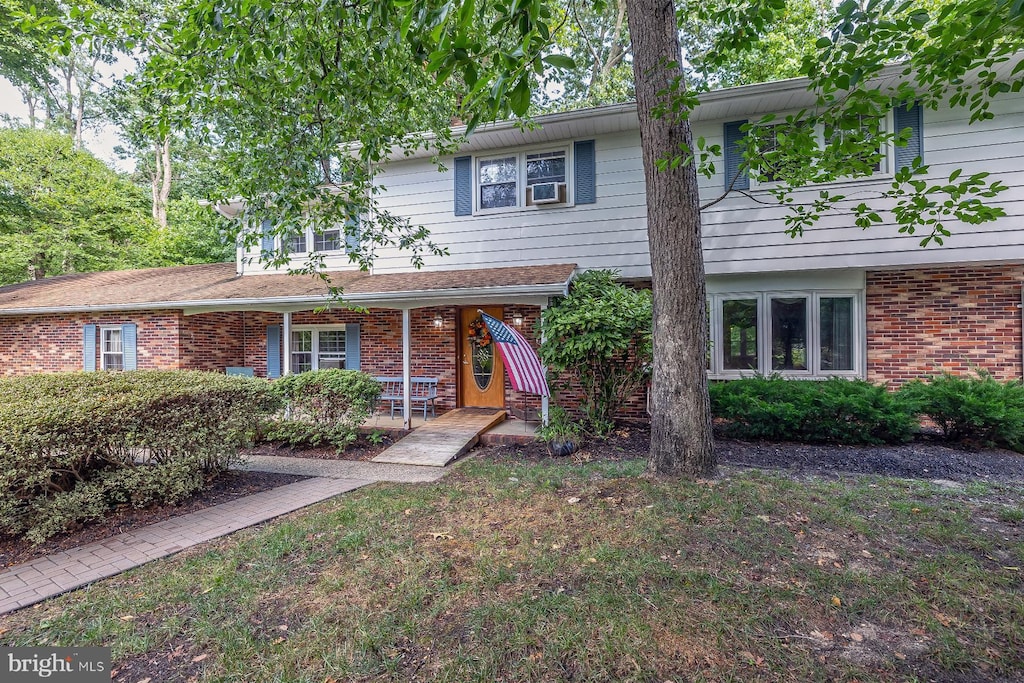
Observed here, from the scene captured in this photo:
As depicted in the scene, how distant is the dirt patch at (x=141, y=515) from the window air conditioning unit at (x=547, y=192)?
624 centimetres

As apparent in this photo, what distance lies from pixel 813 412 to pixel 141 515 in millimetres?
8217

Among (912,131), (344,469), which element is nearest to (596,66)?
(912,131)

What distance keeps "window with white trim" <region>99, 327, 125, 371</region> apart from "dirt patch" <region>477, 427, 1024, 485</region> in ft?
32.8

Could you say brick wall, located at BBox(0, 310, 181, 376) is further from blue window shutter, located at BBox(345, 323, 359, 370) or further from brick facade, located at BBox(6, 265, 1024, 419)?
blue window shutter, located at BBox(345, 323, 359, 370)

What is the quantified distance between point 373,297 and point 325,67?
3.89m

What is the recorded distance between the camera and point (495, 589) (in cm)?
297

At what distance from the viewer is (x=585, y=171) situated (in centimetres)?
873

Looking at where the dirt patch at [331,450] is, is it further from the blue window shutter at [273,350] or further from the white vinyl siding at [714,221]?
the blue window shutter at [273,350]

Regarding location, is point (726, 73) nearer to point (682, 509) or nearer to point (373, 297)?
point (373, 297)

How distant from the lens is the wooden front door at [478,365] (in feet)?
32.0

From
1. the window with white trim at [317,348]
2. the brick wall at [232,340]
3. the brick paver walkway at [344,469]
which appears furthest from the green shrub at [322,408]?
the window with white trim at [317,348]

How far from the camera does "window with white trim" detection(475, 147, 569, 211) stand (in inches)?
350

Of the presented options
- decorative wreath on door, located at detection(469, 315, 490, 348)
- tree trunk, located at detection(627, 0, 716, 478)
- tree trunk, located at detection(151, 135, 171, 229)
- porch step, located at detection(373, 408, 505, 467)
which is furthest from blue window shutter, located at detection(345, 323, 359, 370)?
tree trunk, located at detection(151, 135, 171, 229)

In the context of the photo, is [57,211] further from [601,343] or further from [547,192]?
[601,343]
